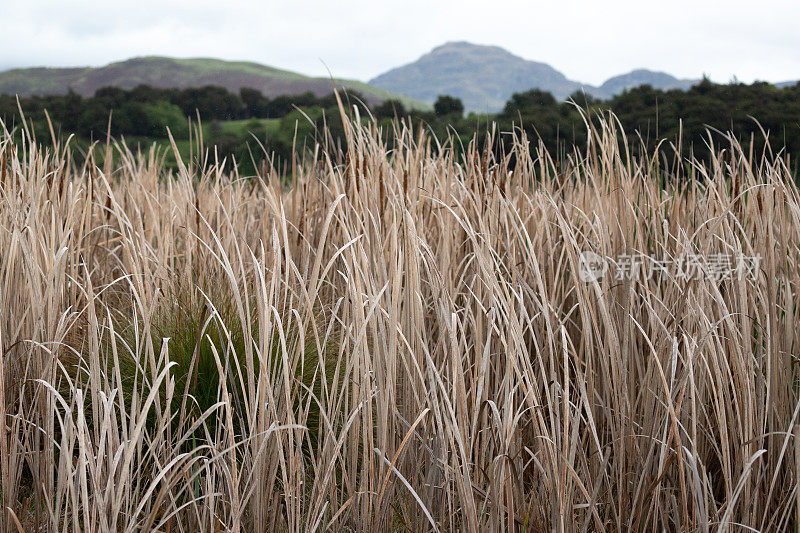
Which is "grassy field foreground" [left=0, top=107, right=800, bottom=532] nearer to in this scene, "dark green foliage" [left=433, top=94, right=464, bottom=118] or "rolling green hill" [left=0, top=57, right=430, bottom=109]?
"dark green foliage" [left=433, top=94, right=464, bottom=118]

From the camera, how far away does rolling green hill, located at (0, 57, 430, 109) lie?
167 ft

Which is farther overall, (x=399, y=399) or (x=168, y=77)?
(x=168, y=77)

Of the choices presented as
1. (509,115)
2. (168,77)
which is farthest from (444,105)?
(168,77)

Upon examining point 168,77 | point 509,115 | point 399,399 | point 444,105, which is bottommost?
point 399,399

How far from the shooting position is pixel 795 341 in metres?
1.59

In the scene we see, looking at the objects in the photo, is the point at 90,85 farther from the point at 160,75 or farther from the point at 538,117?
the point at 538,117

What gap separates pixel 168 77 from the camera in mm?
62938

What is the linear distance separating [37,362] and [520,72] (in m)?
118

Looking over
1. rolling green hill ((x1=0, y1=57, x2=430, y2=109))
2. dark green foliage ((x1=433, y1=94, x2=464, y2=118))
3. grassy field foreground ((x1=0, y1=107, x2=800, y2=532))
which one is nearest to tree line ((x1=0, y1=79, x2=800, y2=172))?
dark green foliage ((x1=433, y1=94, x2=464, y2=118))

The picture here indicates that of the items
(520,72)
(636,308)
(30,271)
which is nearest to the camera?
(30,271)

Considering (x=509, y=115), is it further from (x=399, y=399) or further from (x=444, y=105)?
(x=399, y=399)

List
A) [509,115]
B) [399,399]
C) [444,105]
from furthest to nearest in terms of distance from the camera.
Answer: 1. [444,105]
2. [509,115]
3. [399,399]

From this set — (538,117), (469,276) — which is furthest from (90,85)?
(469,276)

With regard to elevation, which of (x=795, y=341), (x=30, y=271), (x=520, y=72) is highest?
(x=520, y=72)
